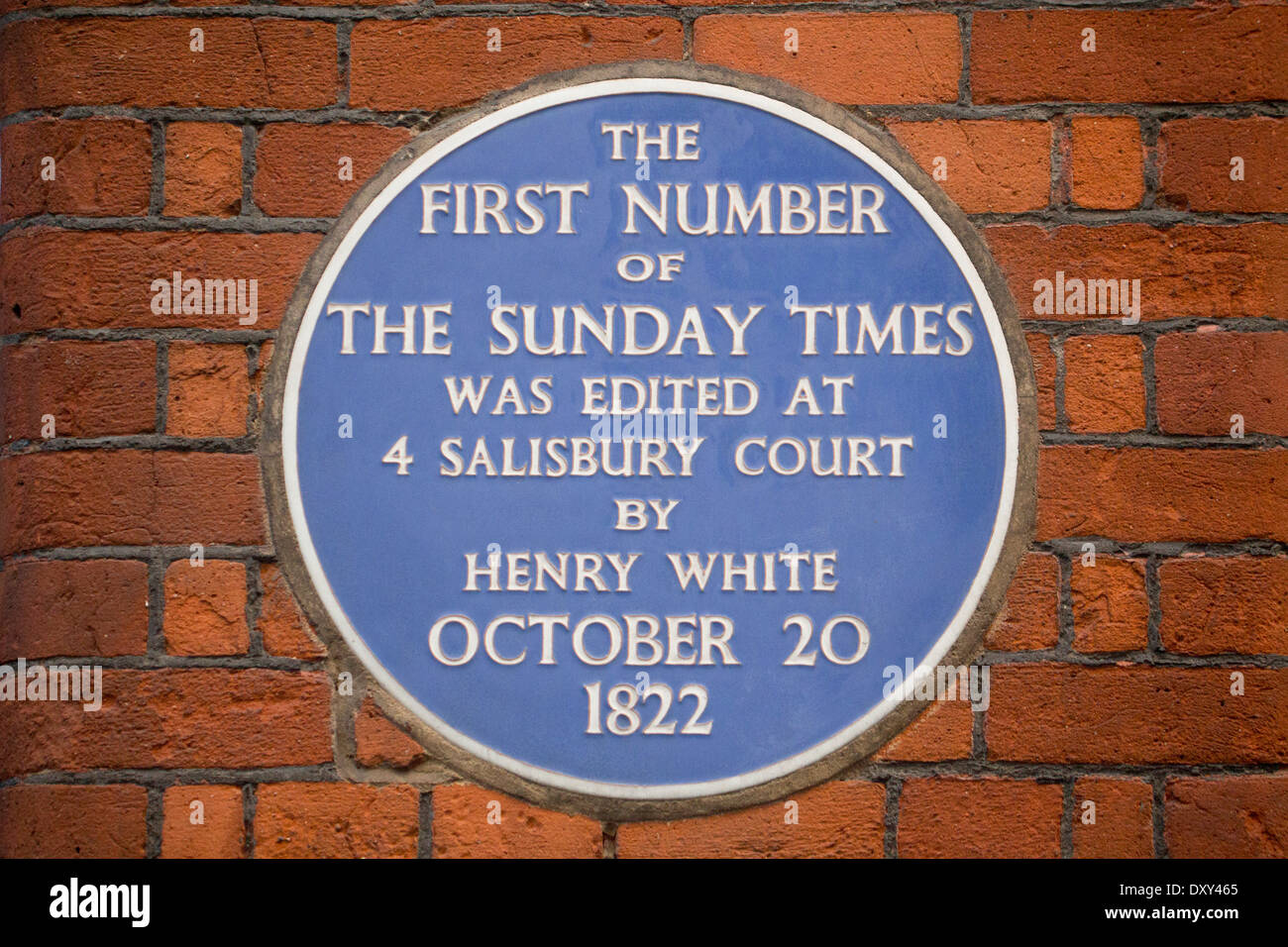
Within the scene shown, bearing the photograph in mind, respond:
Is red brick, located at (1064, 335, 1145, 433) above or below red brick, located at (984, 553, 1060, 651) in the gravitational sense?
above

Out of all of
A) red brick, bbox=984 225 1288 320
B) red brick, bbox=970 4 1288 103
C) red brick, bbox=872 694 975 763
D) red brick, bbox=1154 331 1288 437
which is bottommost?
red brick, bbox=872 694 975 763

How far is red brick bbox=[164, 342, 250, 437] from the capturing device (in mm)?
1671

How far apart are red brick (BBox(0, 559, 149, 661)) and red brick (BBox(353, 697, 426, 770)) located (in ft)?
1.03

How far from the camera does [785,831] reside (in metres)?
1.62

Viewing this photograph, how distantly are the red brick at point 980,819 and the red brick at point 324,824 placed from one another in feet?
2.18

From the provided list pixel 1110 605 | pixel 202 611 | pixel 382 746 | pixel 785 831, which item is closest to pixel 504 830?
pixel 382 746

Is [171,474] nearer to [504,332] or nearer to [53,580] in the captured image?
[53,580]

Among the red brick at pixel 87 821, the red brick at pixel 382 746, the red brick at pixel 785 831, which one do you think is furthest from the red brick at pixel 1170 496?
the red brick at pixel 87 821

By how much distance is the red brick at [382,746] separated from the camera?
5.36 ft

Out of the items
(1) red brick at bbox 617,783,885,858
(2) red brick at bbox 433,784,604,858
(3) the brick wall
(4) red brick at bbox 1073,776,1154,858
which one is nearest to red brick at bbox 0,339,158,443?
(3) the brick wall

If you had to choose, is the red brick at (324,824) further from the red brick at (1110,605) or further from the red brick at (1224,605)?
the red brick at (1224,605)

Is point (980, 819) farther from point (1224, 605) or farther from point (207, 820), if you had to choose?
point (207, 820)

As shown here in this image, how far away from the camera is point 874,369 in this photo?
1.67 m

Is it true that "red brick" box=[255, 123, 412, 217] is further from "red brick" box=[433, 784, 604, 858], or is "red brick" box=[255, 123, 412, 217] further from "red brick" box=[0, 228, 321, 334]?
"red brick" box=[433, 784, 604, 858]
